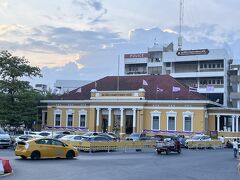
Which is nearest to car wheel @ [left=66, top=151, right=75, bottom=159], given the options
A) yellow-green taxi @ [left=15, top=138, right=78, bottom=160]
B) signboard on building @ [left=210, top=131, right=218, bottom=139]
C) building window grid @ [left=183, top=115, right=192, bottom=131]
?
yellow-green taxi @ [left=15, top=138, right=78, bottom=160]

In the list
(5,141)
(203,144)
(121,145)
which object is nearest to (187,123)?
(203,144)

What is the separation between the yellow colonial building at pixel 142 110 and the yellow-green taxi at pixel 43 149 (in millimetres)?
33371

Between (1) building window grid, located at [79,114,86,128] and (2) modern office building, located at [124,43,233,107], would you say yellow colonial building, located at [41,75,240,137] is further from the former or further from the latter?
(2) modern office building, located at [124,43,233,107]

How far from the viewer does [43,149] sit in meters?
28.6

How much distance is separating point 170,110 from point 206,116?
4.92 metres

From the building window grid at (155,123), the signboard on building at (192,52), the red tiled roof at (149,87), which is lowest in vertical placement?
the building window grid at (155,123)

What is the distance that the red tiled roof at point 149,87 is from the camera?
63.2 m

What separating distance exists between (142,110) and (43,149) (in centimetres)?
3582

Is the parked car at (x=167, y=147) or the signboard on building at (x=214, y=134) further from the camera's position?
the signboard on building at (x=214, y=134)

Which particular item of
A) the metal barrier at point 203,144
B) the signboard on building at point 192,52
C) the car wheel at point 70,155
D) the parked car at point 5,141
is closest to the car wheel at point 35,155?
the car wheel at point 70,155

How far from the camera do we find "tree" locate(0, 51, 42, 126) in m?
62.3

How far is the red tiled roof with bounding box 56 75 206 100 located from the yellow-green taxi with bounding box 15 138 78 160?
114 feet

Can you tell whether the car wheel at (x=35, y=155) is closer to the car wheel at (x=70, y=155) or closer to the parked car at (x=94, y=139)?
the car wheel at (x=70, y=155)

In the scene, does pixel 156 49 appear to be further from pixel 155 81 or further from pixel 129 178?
pixel 129 178
